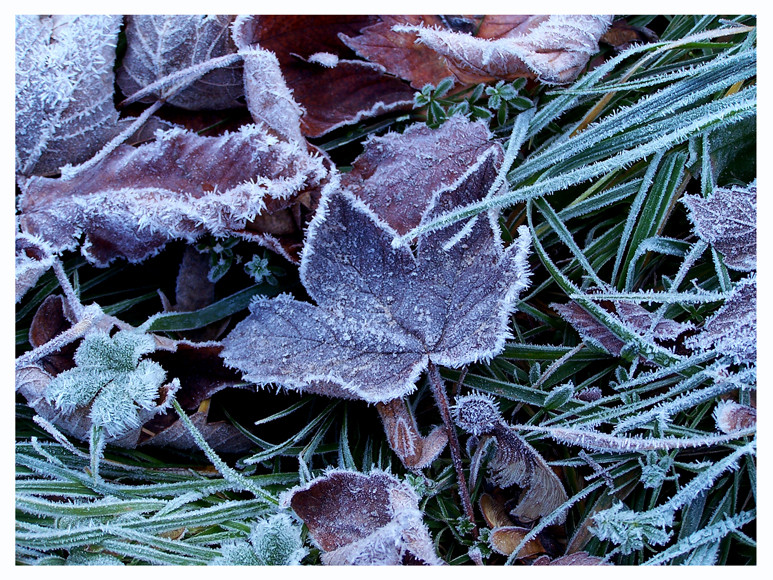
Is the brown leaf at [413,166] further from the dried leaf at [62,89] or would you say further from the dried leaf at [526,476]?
the dried leaf at [62,89]

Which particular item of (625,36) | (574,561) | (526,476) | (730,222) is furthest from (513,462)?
(625,36)

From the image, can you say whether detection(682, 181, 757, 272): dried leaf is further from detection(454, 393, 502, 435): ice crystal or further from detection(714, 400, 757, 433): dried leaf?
detection(454, 393, 502, 435): ice crystal

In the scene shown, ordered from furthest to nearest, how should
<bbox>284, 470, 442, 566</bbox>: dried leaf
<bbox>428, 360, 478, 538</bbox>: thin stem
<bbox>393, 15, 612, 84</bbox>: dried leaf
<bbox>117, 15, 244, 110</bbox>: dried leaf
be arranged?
<bbox>117, 15, 244, 110</bbox>: dried leaf
<bbox>393, 15, 612, 84</bbox>: dried leaf
<bbox>428, 360, 478, 538</bbox>: thin stem
<bbox>284, 470, 442, 566</bbox>: dried leaf

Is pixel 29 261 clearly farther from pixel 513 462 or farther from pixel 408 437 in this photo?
pixel 513 462

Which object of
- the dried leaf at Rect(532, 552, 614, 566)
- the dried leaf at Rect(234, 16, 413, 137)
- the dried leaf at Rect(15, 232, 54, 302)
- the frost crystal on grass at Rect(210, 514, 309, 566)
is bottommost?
the dried leaf at Rect(532, 552, 614, 566)

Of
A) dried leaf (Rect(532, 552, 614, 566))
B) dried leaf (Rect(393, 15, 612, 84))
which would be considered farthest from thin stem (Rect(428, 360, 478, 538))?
dried leaf (Rect(393, 15, 612, 84))
